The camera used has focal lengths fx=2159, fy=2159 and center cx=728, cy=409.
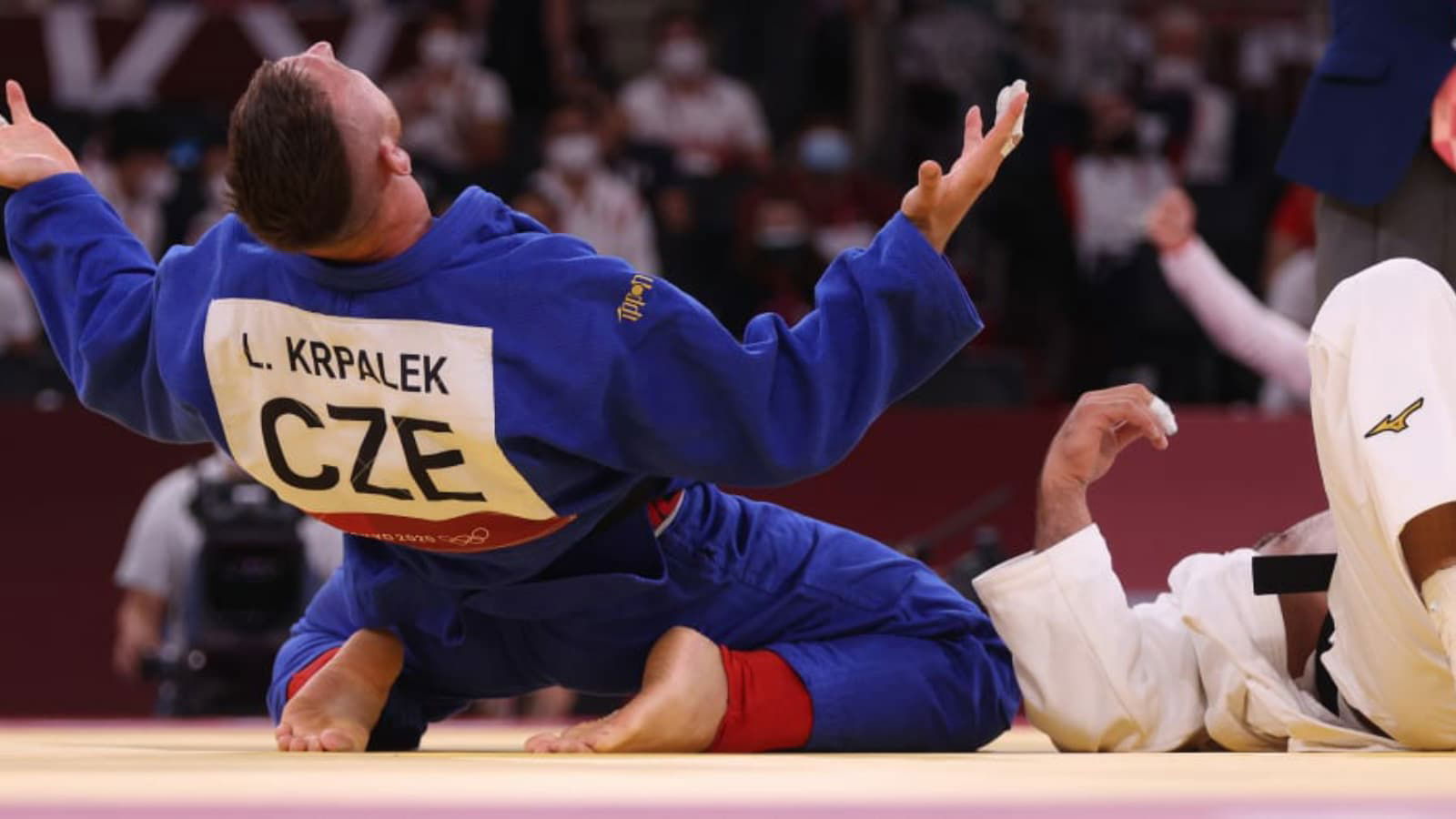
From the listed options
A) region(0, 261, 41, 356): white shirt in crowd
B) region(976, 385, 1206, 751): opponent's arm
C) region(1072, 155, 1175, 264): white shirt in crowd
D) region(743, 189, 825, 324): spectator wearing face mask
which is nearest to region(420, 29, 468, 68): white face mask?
region(743, 189, 825, 324): spectator wearing face mask

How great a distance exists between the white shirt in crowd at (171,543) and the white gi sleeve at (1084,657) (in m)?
3.95

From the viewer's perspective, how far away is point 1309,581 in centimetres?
283

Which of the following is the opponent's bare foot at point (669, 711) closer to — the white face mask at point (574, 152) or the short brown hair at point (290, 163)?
the short brown hair at point (290, 163)

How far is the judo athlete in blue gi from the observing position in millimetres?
2580

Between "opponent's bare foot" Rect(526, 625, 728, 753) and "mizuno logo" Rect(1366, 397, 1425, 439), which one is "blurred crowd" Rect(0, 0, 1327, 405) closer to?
"opponent's bare foot" Rect(526, 625, 728, 753)

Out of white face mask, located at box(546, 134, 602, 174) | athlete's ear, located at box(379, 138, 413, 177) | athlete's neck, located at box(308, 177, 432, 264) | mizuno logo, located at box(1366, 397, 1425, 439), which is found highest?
athlete's ear, located at box(379, 138, 413, 177)

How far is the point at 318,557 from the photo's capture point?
6.54 m

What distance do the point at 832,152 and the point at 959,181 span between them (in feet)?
24.3

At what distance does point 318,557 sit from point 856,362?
4.14m

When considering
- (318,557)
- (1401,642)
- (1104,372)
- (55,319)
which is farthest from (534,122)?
(1401,642)

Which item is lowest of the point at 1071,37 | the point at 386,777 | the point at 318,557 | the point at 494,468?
the point at 318,557

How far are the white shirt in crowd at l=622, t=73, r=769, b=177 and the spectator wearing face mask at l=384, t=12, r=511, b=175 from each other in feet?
2.09

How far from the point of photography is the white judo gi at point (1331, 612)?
2504mm

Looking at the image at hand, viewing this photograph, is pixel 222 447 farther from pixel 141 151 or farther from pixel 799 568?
pixel 141 151
